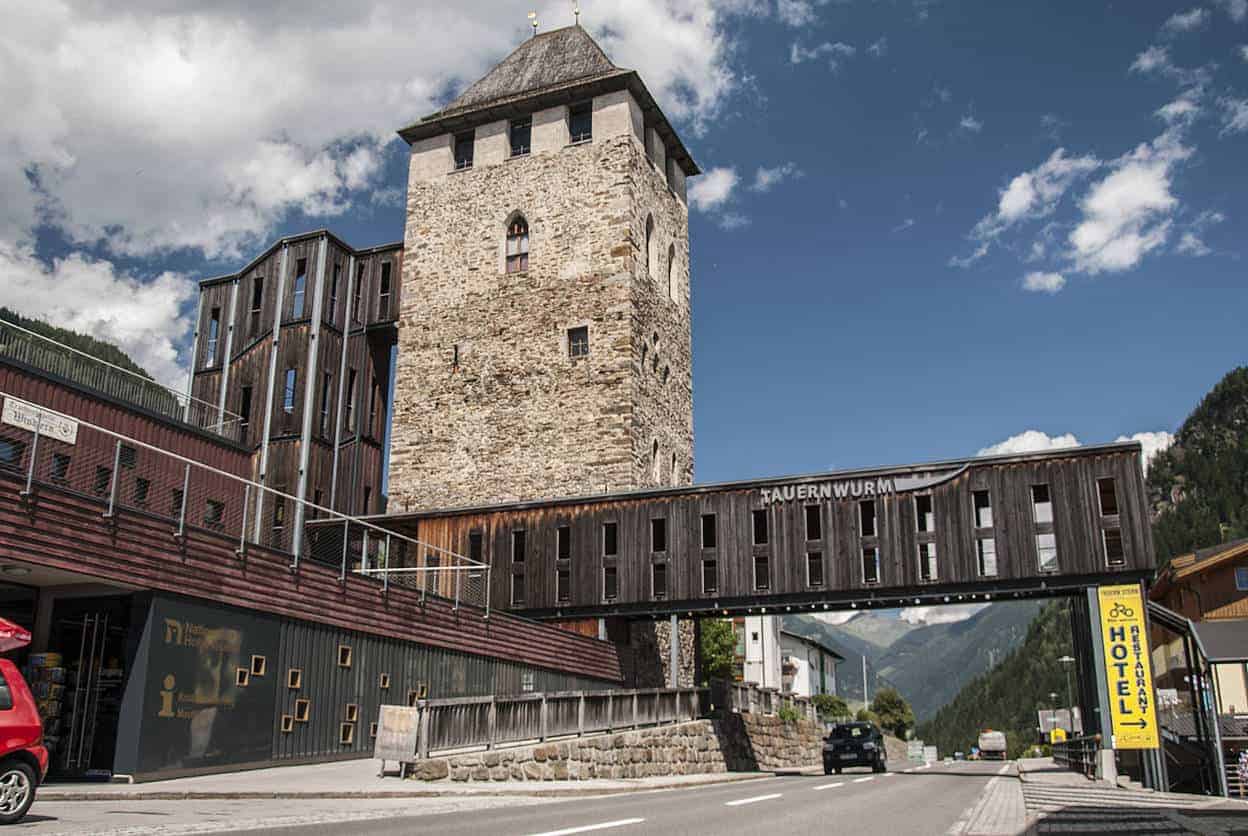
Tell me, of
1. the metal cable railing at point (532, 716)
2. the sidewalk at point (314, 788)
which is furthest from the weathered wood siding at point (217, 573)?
the metal cable railing at point (532, 716)

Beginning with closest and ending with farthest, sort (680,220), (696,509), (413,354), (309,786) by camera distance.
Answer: (309,786), (696,509), (413,354), (680,220)

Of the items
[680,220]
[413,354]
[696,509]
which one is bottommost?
[696,509]

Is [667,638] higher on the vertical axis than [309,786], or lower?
higher

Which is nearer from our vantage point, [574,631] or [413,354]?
[574,631]

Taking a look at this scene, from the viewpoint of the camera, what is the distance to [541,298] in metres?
40.8

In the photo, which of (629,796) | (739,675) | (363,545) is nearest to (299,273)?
(363,545)

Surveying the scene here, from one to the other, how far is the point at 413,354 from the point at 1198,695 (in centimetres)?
2825

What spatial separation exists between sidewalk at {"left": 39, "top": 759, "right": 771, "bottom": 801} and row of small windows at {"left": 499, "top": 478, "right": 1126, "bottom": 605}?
1224 centimetres

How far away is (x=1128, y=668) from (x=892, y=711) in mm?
62746

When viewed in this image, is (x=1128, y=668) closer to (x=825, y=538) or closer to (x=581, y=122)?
(x=825, y=538)

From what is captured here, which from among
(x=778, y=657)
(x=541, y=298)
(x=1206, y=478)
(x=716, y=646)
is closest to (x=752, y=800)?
(x=541, y=298)

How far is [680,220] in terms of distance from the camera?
46.4 metres

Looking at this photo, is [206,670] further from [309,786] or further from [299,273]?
[299,273]

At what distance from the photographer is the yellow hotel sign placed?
85.7ft
